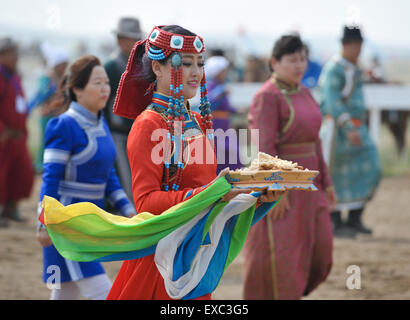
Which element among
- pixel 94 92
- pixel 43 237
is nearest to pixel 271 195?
pixel 43 237

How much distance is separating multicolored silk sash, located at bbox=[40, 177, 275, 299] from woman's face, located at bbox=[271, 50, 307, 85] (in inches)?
86.0

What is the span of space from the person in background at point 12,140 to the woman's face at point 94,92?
16.1 ft

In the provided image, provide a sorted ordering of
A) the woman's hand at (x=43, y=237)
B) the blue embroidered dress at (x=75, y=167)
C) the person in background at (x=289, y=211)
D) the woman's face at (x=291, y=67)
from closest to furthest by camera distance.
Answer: the woman's hand at (x=43, y=237) < the blue embroidered dress at (x=75, y=167) < the person in background at (x=289, y=211) < the woman's face at (x=291, y=67)

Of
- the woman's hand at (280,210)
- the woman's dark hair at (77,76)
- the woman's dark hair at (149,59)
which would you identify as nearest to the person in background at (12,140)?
the woman's dark hair at (77,76)

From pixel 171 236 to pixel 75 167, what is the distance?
1.58m

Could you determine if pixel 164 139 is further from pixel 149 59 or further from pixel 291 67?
pixel 291 67

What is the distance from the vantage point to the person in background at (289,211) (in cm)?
533

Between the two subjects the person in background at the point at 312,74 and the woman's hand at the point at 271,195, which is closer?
the woman's hand at the point at 271,195

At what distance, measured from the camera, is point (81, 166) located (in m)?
4.70

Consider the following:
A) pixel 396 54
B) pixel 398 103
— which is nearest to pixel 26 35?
pixel 396 54

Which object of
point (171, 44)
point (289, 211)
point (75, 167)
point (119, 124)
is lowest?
point (289, 211)

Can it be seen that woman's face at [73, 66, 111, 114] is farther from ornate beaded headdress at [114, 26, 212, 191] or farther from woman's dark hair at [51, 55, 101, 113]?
ornate beaded headdress at [114, 26, 212, 191]

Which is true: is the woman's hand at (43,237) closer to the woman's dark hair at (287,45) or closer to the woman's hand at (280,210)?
the woman's hand at (280,210)

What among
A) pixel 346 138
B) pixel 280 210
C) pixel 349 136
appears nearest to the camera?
pixel 280 210
